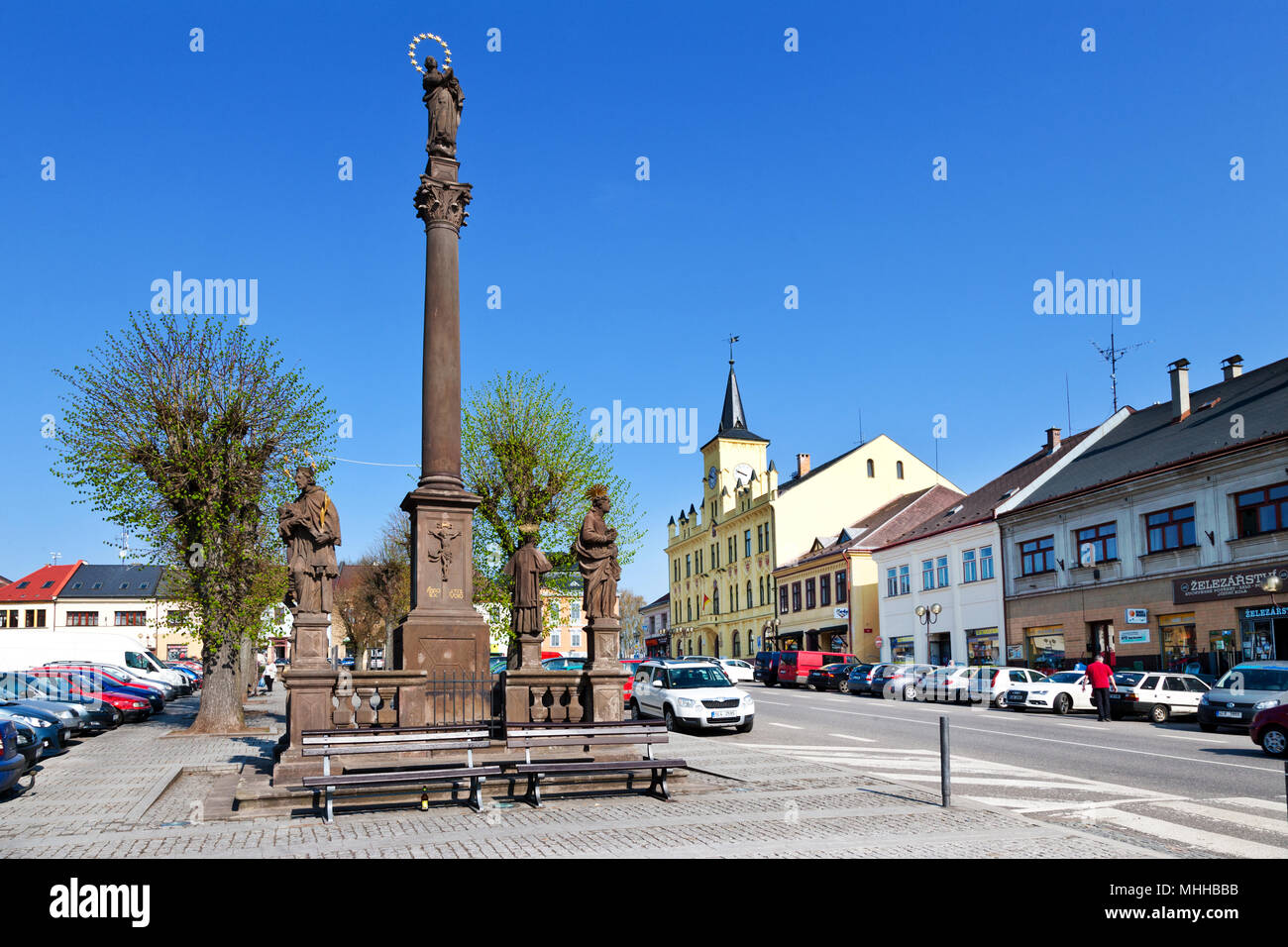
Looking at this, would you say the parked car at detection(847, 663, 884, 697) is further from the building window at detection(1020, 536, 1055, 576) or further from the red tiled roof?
the red tiled roof

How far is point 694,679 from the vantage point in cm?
2406

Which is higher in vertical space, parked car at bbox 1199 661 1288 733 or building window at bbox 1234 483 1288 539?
building window at bbox 1234 483 1288 539

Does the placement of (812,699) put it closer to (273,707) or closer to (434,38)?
(273,707)

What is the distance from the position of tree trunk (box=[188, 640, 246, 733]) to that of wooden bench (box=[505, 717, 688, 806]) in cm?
1420

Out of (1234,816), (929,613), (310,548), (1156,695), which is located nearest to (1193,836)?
(1234,816)

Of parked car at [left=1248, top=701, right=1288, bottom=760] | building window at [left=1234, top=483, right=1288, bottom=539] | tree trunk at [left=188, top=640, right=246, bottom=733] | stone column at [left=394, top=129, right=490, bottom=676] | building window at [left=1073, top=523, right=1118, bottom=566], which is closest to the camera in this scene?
stone column at [left=394, top=129, right=490, bottom=676]

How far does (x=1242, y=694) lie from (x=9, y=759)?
22493 mm

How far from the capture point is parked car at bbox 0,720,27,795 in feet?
40.8

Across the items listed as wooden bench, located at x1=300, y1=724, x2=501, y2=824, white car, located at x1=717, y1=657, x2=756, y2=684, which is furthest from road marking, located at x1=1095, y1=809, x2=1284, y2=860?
white car, located at x1=717, y1=657, x2=756, y2=684

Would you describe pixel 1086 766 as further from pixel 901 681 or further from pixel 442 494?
pixel 901 681

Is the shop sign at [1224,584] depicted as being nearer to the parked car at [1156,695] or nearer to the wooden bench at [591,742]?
the parked car at [1156,695]

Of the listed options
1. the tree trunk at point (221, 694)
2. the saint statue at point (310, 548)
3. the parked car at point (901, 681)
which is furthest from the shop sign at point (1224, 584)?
the tree trunk at point (221, 694)
